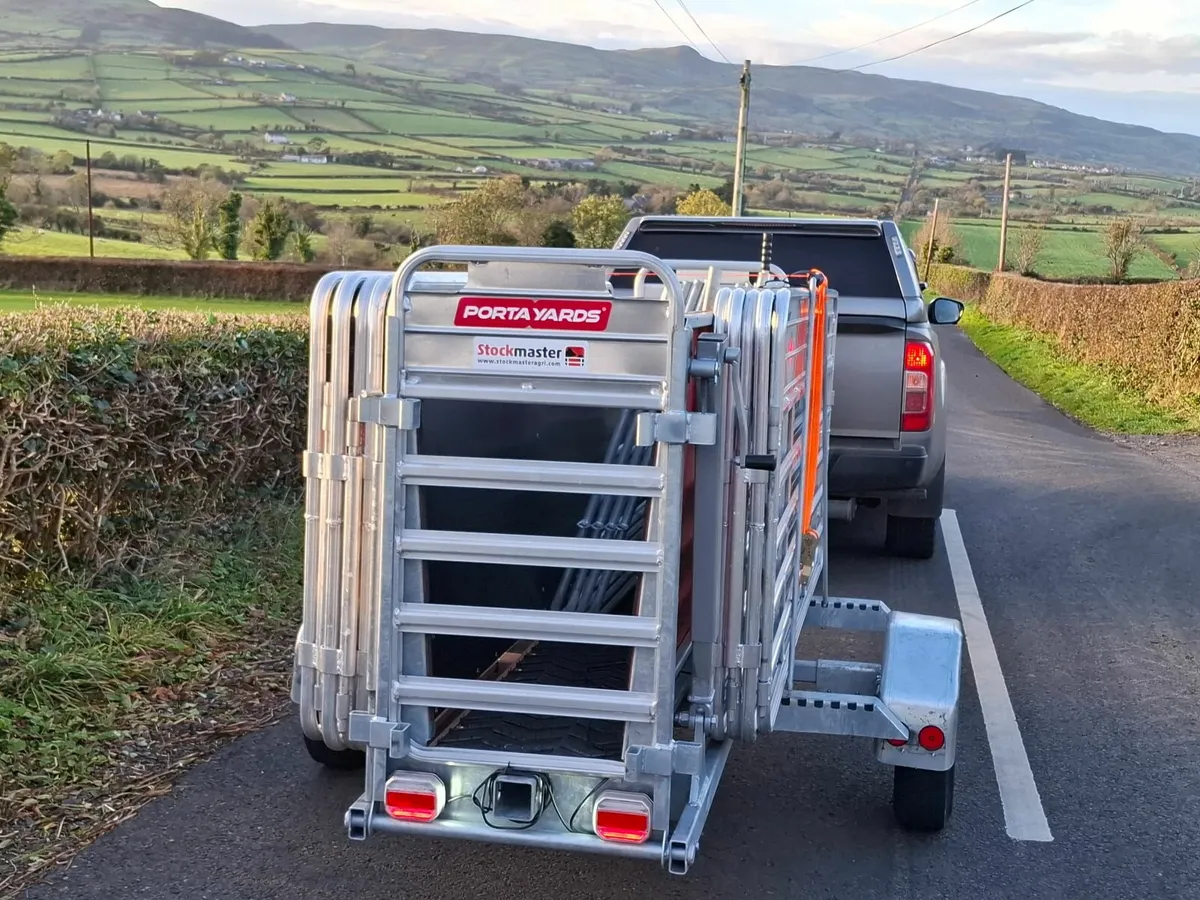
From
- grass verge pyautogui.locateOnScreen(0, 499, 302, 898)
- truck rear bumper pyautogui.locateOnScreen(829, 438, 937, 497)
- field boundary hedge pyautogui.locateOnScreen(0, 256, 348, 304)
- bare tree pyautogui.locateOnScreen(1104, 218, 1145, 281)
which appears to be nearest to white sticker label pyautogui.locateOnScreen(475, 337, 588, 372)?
grass verge pyautogui.locateOnScreen(0, 499, 302, 898)

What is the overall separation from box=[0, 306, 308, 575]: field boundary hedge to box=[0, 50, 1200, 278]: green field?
56320 mm

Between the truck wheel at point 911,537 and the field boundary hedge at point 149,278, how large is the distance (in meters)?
45.0

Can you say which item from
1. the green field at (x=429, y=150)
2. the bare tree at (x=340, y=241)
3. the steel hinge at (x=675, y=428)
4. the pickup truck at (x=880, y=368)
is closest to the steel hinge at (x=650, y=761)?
the steel hinge at (x=675, y=428)

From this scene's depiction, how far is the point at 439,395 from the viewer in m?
3.47

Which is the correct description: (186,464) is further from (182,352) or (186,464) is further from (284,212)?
(284,212)

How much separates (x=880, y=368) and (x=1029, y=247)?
2358 inches

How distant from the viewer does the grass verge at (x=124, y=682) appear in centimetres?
437

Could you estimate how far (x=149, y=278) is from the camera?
51.8 metres

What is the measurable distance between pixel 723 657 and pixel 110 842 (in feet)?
7.21

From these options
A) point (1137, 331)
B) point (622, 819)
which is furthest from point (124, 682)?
point (1137, 331)

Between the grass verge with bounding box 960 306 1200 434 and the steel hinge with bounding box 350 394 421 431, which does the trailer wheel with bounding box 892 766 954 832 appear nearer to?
the steel hinge with bounding box 350 394 421 431

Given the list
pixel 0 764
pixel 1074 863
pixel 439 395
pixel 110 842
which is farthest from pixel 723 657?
pixel 0 764

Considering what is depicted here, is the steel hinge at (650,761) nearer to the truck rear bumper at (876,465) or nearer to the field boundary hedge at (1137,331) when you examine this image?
the truck rear bumper at (876,465)

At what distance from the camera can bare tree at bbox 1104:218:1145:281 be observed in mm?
45094
